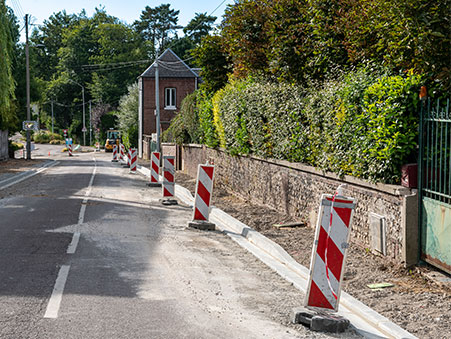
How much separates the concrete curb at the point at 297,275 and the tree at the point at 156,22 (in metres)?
83.5

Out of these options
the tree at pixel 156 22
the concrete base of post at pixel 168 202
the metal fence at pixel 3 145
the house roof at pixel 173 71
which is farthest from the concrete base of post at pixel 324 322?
the tree at pixel 156 22

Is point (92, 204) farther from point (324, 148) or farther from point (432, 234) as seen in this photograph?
point (432, 234)

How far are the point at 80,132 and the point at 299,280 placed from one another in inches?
3568

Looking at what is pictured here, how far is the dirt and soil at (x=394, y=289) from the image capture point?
18.5 feet

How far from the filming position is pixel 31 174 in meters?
27.3

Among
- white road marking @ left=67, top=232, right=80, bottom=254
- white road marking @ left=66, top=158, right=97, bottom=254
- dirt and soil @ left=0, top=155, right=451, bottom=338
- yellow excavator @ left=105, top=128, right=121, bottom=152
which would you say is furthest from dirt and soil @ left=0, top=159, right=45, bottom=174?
yellow excavator @ left=105, top=128, right=121, bottom=152

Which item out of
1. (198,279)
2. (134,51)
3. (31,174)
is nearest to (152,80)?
(31,174)

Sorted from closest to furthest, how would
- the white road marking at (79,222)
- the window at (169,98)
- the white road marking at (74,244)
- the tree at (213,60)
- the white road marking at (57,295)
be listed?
the white road marking at (57,295)
the white road marking at (74,244)
the white road marking at (79,222)
the tree at (213,60)
the window at (169,98)

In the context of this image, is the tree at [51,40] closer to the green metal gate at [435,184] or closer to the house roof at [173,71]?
the house roof at [173,71]

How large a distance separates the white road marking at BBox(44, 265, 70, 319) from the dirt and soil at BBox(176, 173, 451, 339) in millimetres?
3455

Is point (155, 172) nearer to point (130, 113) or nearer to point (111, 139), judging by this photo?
point (130, 113)

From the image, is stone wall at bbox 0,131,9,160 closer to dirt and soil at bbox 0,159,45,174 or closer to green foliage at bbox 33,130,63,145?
dirt and soil at bbox 0,159,45,174

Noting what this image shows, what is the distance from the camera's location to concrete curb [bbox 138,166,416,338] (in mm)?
5429

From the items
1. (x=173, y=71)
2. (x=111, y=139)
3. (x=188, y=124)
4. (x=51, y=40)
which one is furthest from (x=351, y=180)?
(x=51, y=40)
